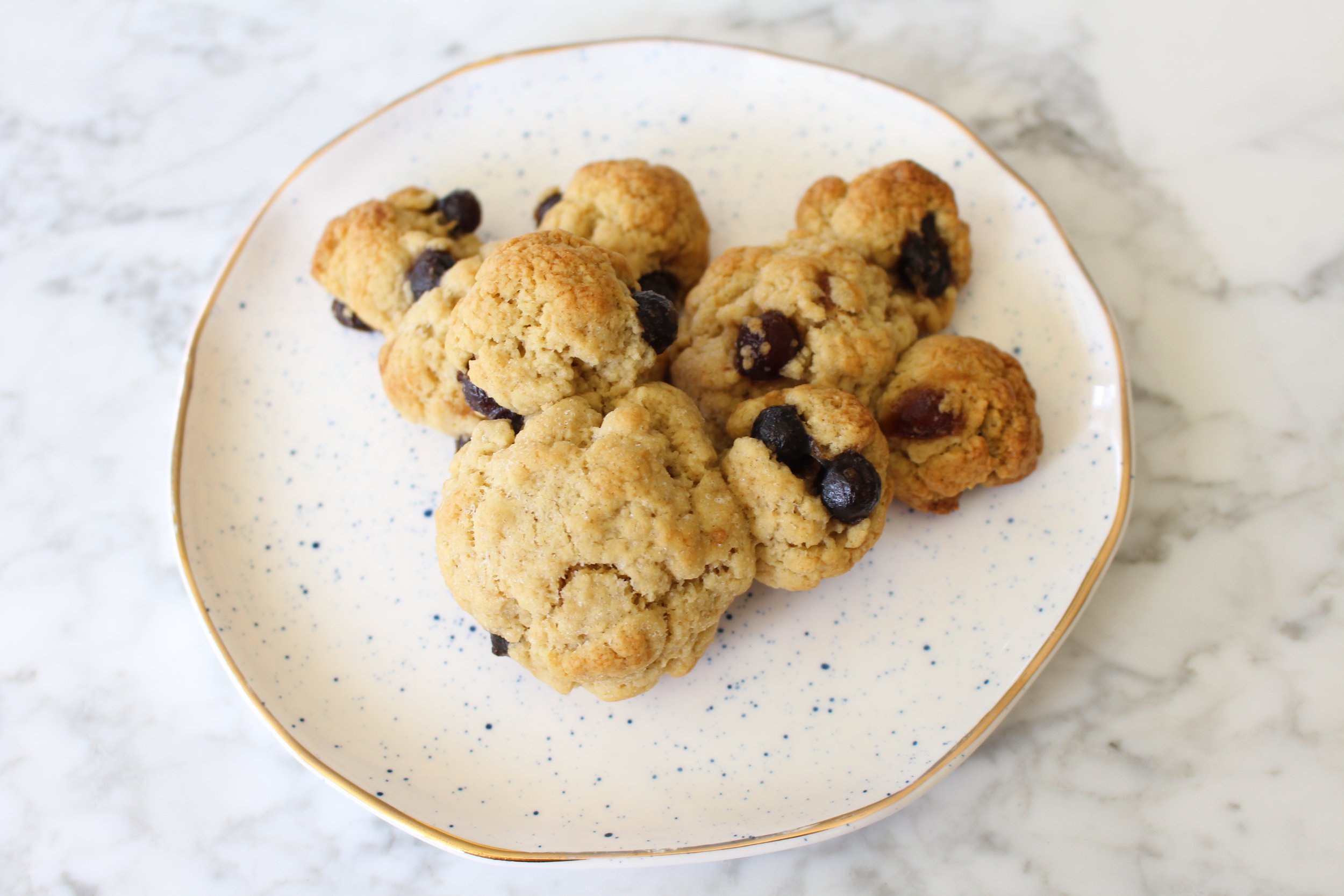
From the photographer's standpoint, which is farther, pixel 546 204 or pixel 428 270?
pixel 546 204

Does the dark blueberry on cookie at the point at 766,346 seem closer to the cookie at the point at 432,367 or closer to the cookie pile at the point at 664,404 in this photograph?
the cookie pile at the point at 664,404

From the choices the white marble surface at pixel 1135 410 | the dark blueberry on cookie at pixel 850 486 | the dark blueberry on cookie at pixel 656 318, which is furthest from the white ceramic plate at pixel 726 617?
the dark blueberry on cookie at pixel 656 318

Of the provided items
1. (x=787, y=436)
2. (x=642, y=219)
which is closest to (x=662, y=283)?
(x=642, y=219)

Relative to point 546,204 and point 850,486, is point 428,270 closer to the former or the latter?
point 546,204

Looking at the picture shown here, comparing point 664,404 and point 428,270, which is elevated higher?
point 428,270

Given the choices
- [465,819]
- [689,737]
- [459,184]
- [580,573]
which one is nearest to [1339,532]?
[689,737]
